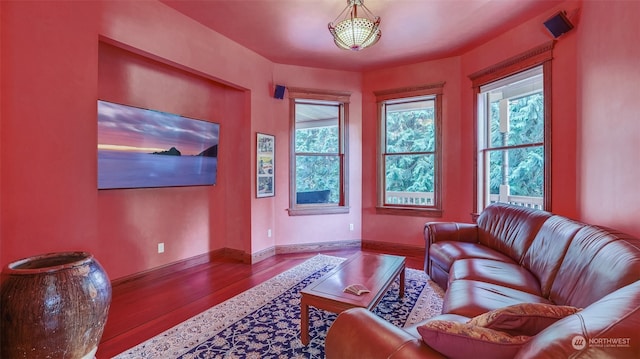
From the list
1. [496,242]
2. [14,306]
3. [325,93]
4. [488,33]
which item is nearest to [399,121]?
[325,93]

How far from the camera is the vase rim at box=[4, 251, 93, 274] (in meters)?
1.57

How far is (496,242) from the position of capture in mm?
3109

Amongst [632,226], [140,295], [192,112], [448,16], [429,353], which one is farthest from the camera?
[192,112]

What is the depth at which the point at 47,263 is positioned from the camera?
1.80m

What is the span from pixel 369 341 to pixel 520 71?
3.75 metres

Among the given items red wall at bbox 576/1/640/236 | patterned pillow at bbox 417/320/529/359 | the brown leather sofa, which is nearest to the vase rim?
the brown leather sofa

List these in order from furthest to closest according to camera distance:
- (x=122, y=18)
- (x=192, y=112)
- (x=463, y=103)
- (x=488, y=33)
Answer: (x=463, y=103)
(x=192, y=112)
(x=488, y=33)
(x=122, y=18)

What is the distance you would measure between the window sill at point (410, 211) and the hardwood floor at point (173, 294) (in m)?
0.71

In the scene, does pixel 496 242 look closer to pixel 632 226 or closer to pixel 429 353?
pixel 632 226

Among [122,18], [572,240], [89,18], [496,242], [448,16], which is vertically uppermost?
[448,16]

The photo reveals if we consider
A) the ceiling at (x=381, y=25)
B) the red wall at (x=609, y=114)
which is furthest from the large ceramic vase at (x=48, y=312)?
the red wall at (x=609, y=114)

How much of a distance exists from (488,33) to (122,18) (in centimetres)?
408

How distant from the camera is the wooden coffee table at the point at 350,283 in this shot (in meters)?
1.91

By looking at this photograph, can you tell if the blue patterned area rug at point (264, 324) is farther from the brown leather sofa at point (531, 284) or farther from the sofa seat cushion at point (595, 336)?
the sofa seat cushion at point (595, 336)
